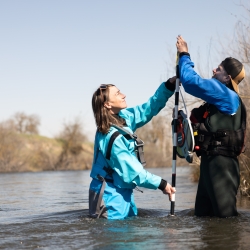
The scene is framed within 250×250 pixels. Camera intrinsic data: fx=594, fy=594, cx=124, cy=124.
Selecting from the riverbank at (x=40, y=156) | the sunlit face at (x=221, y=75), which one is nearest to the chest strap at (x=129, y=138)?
the sunlit face at (x=221, y=75)

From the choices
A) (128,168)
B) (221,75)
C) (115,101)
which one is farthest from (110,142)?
(221,75)

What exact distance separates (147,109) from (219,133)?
1.12m

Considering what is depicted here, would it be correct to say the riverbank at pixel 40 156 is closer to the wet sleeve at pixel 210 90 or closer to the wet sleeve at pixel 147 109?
the wet sleeve at pixel 147 109

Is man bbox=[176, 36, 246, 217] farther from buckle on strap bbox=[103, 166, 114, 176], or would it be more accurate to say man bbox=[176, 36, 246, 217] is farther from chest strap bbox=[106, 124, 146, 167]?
buckle on strap bbox=[103, 166, 114, 176]

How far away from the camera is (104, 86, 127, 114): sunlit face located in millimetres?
6777

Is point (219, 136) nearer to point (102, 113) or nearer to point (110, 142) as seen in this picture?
point (110, 142)

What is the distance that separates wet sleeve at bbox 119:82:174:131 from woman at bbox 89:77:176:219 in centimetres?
21

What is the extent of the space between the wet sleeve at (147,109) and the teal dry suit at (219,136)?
26.8 inches

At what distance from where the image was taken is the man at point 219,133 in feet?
20.8

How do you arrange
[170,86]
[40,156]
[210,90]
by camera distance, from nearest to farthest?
[210,90] < [170,86] < [40,156]

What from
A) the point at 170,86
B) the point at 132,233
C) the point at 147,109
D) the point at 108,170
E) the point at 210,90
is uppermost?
the point at 170,86

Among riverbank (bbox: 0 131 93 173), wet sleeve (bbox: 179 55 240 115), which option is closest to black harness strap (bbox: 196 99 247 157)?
wet sleeve (bbox: 179 55 240 115)

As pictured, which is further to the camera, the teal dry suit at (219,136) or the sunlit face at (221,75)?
the sunlit face at (221,75)

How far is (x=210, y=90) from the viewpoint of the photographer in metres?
6.29
